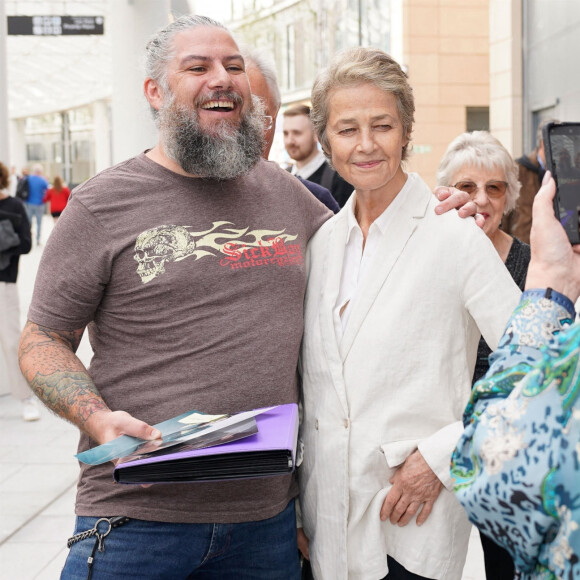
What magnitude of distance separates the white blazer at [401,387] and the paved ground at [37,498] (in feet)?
7.48

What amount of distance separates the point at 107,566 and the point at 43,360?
514 mm

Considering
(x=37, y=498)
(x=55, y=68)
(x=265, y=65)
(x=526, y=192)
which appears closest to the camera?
(x=265, y=65)

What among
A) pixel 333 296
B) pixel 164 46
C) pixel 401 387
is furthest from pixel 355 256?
pixel 164 46

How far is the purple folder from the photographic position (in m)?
1.69

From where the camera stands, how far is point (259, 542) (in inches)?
84.7

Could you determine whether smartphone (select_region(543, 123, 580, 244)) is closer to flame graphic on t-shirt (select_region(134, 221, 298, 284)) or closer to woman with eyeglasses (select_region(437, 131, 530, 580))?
flame graphic on t-shirt (select_region(134, 221, 298, 284))

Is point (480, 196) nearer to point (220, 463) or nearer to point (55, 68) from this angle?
point (220, 463)

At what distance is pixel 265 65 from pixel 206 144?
140 cm

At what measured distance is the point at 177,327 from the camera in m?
2.10

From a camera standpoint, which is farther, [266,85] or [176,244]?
[266,85]

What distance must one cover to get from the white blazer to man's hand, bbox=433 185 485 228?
0.08ft

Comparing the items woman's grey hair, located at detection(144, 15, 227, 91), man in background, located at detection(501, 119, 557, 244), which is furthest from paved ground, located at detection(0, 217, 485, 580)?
woman's grey hair, located at detection(144, 15, 227, 91)

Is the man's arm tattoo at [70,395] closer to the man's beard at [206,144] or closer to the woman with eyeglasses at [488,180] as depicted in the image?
the man's beard at [206,144]

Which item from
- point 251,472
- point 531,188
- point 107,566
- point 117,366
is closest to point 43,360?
point 117,366
